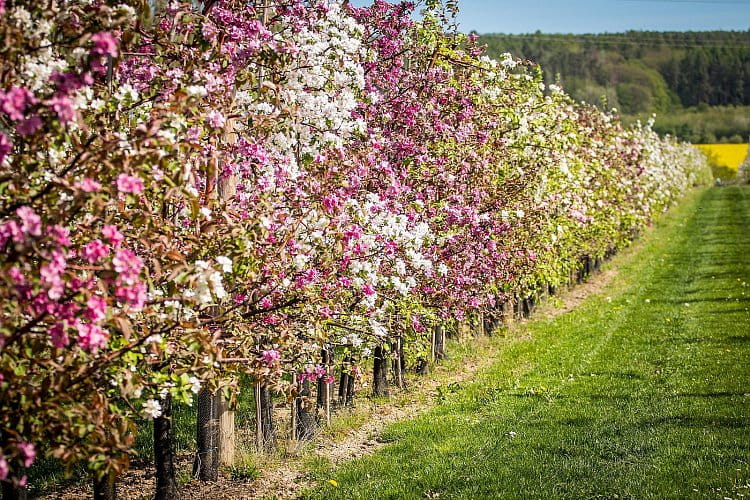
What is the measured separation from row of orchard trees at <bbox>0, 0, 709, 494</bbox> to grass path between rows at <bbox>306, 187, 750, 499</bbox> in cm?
133

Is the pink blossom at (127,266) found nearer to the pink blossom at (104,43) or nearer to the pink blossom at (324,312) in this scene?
the pink blossom at (104,43)

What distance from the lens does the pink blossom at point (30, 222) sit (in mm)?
3170

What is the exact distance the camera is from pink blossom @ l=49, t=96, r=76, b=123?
3.23 m

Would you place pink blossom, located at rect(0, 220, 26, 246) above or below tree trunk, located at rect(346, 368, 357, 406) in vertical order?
above

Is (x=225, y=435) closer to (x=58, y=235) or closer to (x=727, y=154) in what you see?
(x=58, y=235)

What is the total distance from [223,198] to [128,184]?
323cm

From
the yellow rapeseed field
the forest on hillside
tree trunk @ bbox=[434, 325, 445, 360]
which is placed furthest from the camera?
the forest on hillside

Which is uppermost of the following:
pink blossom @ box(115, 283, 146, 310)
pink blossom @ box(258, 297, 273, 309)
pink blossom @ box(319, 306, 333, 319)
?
pink blossom @ box(115, 283, 146, 310)

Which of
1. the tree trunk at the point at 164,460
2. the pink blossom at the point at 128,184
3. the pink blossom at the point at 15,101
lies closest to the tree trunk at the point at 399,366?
the tree trunk at the point at 164,460

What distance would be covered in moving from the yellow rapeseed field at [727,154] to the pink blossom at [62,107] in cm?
10647

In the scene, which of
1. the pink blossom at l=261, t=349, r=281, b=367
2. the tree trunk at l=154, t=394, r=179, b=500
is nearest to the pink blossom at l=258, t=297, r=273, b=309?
the pink blossom at l=261, t=349, r=281, b=367

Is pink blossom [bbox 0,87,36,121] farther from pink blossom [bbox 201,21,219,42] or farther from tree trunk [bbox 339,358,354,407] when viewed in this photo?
tree trunk [bbox 339,358,354,407]

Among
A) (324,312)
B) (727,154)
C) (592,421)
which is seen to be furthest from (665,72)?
(324,312)

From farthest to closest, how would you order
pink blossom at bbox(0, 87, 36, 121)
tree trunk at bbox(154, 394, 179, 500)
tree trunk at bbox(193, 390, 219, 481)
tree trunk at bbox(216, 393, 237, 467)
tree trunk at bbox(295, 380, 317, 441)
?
tree trunk at bbox(295, 380, 317, 441) → tree trunk at bbox(216, 393, 237, 467) → tree trunk at bbox(193, 390, 219, 481) → tree trunk at bbox(154, 394, 179, 500) → pink blossom at bbox(0, 87, 36, 121)
